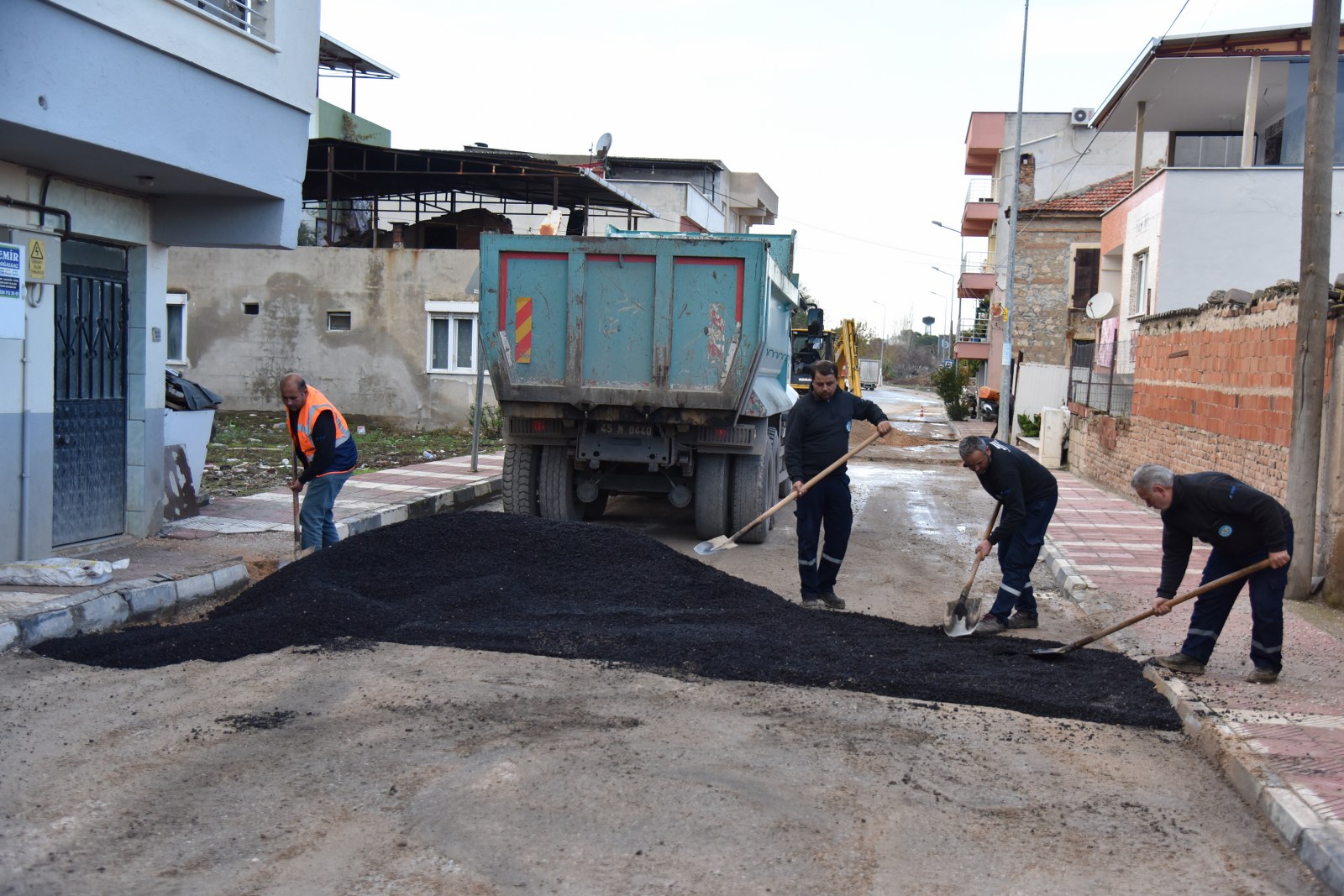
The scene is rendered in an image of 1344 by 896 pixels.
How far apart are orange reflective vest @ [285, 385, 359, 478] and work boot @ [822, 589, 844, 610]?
358 cm

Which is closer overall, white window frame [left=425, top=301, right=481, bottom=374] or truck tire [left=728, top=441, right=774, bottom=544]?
truck tire [left=728, top=441, right=774, bottom=544]

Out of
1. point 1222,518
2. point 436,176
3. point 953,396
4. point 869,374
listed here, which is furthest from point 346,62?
point 869,374

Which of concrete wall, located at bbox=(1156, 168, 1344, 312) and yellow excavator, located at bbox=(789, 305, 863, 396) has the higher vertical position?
concrete wall, located at bbox=(1156, 168, 1344, 312)

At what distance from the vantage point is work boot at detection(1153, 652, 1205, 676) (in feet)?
19.8

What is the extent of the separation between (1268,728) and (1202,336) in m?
8.84

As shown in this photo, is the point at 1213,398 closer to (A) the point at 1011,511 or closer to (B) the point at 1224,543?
(A) the point at 1011,511

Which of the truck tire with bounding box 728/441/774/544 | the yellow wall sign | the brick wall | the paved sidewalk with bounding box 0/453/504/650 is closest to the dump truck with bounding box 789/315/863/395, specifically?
the brick wall

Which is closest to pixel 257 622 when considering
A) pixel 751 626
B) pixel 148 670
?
pixel 148 670

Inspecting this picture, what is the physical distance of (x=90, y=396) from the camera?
8.91 m

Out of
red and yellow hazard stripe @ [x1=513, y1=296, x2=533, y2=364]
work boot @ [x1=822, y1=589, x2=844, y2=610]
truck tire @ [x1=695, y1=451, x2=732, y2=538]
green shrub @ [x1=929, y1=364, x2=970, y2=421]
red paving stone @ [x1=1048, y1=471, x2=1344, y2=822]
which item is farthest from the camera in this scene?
green shrub @ [x1=929, y1=364, x2=970, y2=421]

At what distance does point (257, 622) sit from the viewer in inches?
254

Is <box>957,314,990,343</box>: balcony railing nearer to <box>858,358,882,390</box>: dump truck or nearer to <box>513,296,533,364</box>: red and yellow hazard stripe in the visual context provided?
<box>858,358,882,390</box>: dump truck

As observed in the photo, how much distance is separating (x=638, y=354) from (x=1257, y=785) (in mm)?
6554

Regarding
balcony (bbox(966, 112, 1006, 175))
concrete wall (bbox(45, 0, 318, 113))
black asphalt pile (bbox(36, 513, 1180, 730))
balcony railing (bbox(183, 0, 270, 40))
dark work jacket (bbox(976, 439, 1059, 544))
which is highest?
balcony (bbox(966, 112, 1006, 175))
